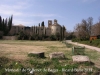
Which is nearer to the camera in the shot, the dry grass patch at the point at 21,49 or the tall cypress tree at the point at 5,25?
the dry grass patch at the point at 21,49

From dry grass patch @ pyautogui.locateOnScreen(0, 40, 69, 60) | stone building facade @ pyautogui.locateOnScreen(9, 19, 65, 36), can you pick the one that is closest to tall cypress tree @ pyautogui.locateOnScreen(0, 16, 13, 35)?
stone building facade @ pyautogui.locateOnScreen(9, 19, 65, 36)

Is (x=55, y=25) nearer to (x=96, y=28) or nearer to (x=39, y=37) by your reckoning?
(x=39, y=37)

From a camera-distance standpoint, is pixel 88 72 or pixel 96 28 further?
pixel 96 28

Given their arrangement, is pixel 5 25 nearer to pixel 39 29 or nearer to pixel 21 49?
pixel 39 29

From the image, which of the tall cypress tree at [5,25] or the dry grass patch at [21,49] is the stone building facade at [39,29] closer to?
the tall cypress tree at [5,25]

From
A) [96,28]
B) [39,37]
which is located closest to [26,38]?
[39,37]

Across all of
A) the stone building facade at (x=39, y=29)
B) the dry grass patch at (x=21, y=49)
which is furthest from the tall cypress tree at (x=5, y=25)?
the dry grass patch at (x=21, y=49)

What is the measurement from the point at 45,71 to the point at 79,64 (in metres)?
1.70

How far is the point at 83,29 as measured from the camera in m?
67.6

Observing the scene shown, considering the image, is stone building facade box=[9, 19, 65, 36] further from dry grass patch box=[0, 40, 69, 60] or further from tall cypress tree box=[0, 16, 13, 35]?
dry grass patch box=[0, 40, 69, 60]

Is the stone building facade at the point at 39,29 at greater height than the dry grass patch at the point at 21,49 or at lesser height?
greater

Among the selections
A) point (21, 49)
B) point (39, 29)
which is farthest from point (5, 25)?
point (21, 49)

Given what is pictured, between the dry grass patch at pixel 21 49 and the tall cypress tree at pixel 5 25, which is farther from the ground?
the tall cypress tree at pixel 5 25

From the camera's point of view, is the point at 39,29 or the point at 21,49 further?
the point at 39,29
